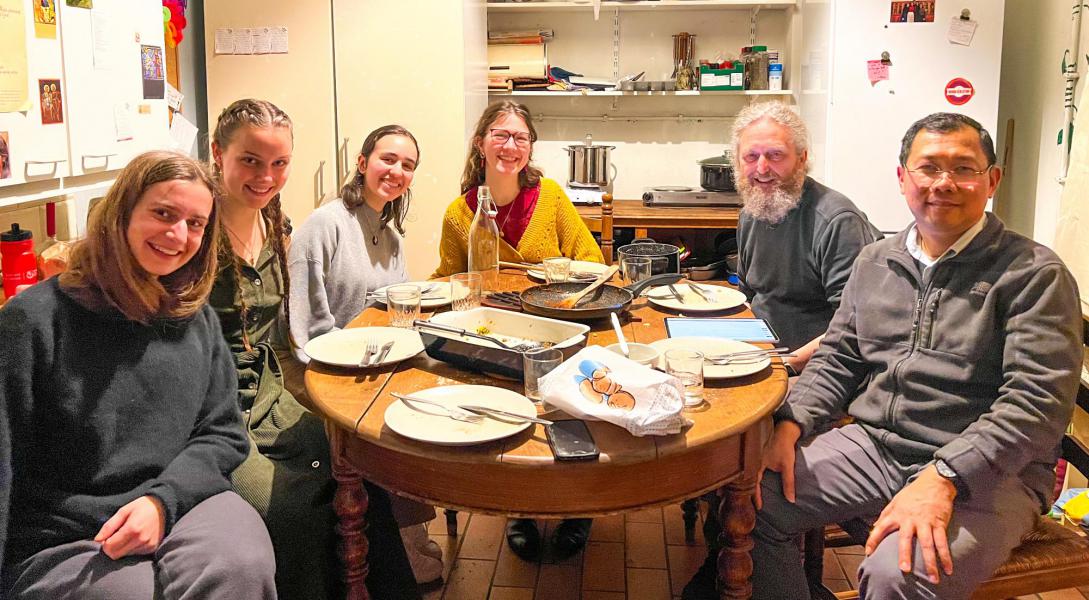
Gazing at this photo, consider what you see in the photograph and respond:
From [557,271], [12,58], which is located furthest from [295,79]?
[557,271]

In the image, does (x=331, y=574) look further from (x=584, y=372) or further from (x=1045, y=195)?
(x=1045, y=195)

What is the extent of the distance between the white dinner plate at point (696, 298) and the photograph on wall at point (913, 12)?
1.59 meters

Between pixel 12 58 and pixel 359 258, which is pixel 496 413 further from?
pixel 12 58

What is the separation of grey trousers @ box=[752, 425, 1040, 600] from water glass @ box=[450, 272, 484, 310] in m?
0.81

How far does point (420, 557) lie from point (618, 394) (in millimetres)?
1167

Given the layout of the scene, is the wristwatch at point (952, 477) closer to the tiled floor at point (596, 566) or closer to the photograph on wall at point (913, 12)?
the tiled floor at point (596, 566)

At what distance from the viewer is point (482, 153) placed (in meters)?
2.95

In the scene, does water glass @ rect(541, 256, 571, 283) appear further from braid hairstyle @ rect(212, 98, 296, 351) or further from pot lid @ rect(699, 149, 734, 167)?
pot lid @ rect(699, 149, 734, 167)

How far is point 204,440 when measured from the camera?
1.60 metres

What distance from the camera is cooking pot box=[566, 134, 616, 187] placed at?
4125mm

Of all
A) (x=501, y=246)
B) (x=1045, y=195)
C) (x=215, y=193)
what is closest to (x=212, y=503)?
(x=215, y=193)

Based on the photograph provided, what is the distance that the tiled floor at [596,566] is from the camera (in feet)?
7.48

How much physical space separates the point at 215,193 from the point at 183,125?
2.08m

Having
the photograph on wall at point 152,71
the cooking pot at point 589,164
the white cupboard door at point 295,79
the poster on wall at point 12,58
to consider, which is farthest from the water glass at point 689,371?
the cooking pot at point 589,164
